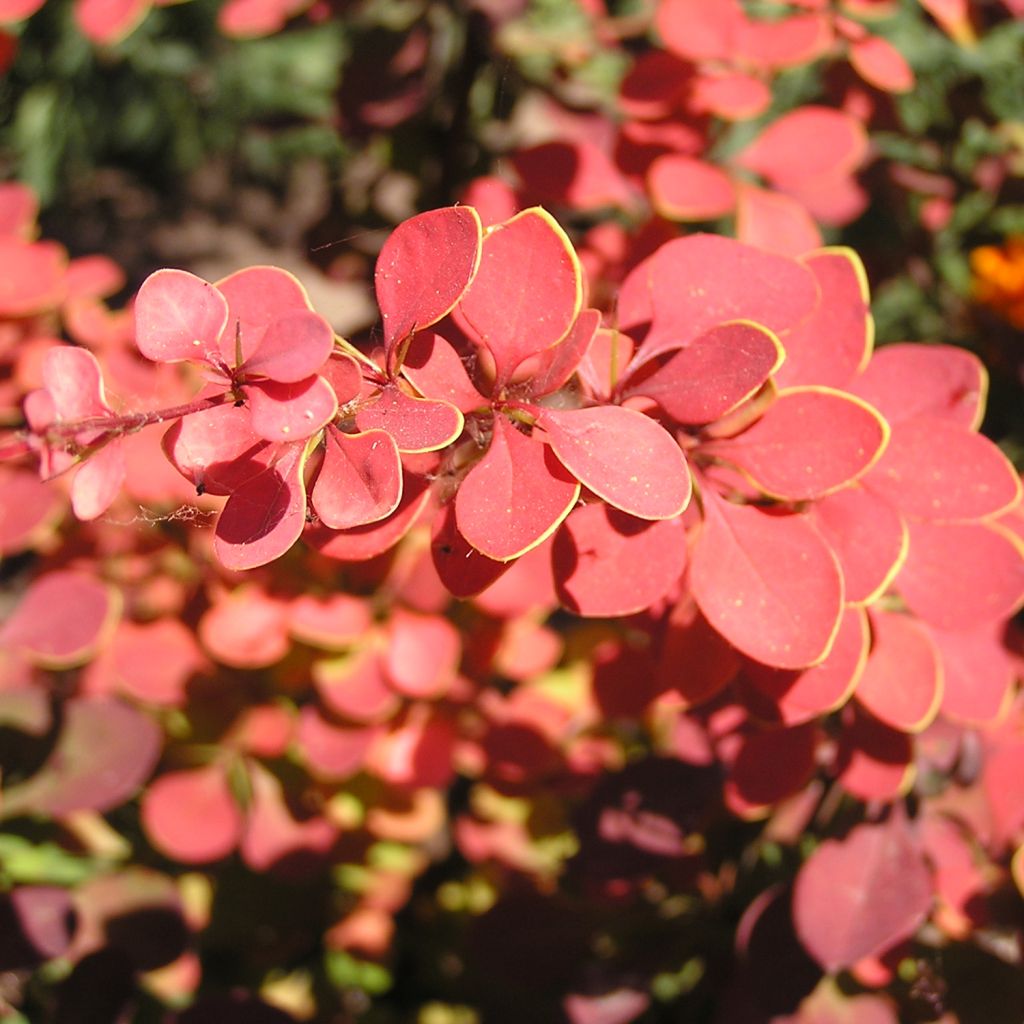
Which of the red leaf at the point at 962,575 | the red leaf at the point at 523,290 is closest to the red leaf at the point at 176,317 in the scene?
the red leaf at the point at 523,290

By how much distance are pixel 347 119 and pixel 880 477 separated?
0.88m

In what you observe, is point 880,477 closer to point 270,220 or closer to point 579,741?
point 579,741

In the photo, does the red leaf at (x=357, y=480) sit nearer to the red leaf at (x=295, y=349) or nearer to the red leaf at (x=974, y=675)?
the red leaf at (x=295, y=349)

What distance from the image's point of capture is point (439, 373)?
1.73 feet

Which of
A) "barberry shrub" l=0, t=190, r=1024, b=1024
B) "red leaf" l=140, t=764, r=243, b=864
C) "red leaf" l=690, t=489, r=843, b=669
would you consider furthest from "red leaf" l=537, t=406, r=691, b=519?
"red leaf" l=140, t=764, r=243, b=864

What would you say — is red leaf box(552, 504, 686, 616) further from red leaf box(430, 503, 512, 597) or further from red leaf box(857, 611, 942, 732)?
red leaf box(857, 611, 942, 732)

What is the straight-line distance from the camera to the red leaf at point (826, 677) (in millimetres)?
637

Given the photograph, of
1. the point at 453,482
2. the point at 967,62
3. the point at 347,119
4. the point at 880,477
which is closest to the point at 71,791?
the point at 453,482

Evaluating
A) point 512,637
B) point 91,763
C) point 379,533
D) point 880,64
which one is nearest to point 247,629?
point 91,763

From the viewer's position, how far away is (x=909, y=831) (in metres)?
0.89

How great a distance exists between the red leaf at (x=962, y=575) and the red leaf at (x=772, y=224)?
0.29 m

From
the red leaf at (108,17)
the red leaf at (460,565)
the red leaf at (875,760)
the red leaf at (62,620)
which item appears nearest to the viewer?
the red leaf at (460,565)

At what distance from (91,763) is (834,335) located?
717 millimetres

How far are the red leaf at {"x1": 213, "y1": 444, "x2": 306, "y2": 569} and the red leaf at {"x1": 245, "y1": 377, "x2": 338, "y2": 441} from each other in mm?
21
